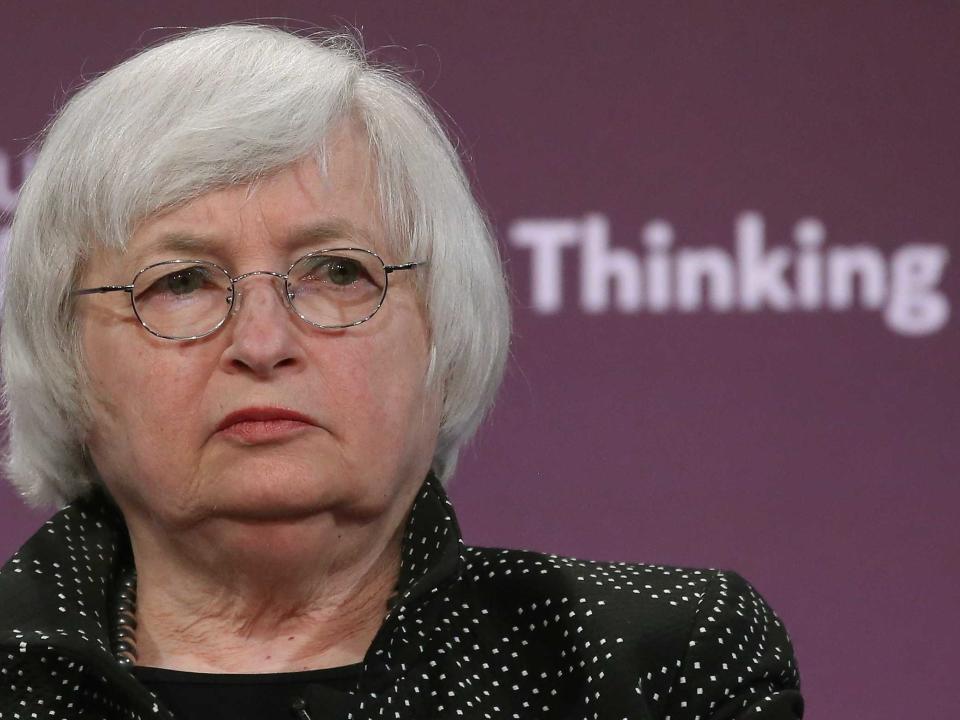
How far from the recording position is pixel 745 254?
261cm

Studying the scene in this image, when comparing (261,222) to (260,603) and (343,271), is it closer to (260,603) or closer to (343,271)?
(343,271)

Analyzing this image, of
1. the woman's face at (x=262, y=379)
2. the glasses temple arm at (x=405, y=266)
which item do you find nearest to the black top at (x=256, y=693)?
the woman's face at (x=262, y=379)

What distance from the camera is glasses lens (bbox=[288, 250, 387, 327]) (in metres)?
1.54

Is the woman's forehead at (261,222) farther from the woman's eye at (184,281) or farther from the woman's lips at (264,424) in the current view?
the woman's lips at (264,424)

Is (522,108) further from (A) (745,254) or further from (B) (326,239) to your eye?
(B) (326,239)

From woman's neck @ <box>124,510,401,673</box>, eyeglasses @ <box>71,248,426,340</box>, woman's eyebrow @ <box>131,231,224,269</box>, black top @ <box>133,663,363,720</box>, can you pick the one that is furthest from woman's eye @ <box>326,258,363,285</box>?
black top @ <box>133,663,363,720</box>

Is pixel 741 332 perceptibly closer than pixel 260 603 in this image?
No

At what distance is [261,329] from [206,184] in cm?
15

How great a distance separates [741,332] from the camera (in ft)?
8.66

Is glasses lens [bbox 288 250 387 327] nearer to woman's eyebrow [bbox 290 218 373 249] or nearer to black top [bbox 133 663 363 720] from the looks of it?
woman's eyebrow [bbox 290 218 373 249]

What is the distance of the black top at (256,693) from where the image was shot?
1516mm

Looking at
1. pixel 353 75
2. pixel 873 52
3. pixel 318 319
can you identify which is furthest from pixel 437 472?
pixel 873 52

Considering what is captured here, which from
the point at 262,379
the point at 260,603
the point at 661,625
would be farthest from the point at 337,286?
the point at 661,625

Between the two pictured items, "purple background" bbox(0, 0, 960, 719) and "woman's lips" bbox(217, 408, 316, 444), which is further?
"purple background" bbox(0, 0, 960, 719)
